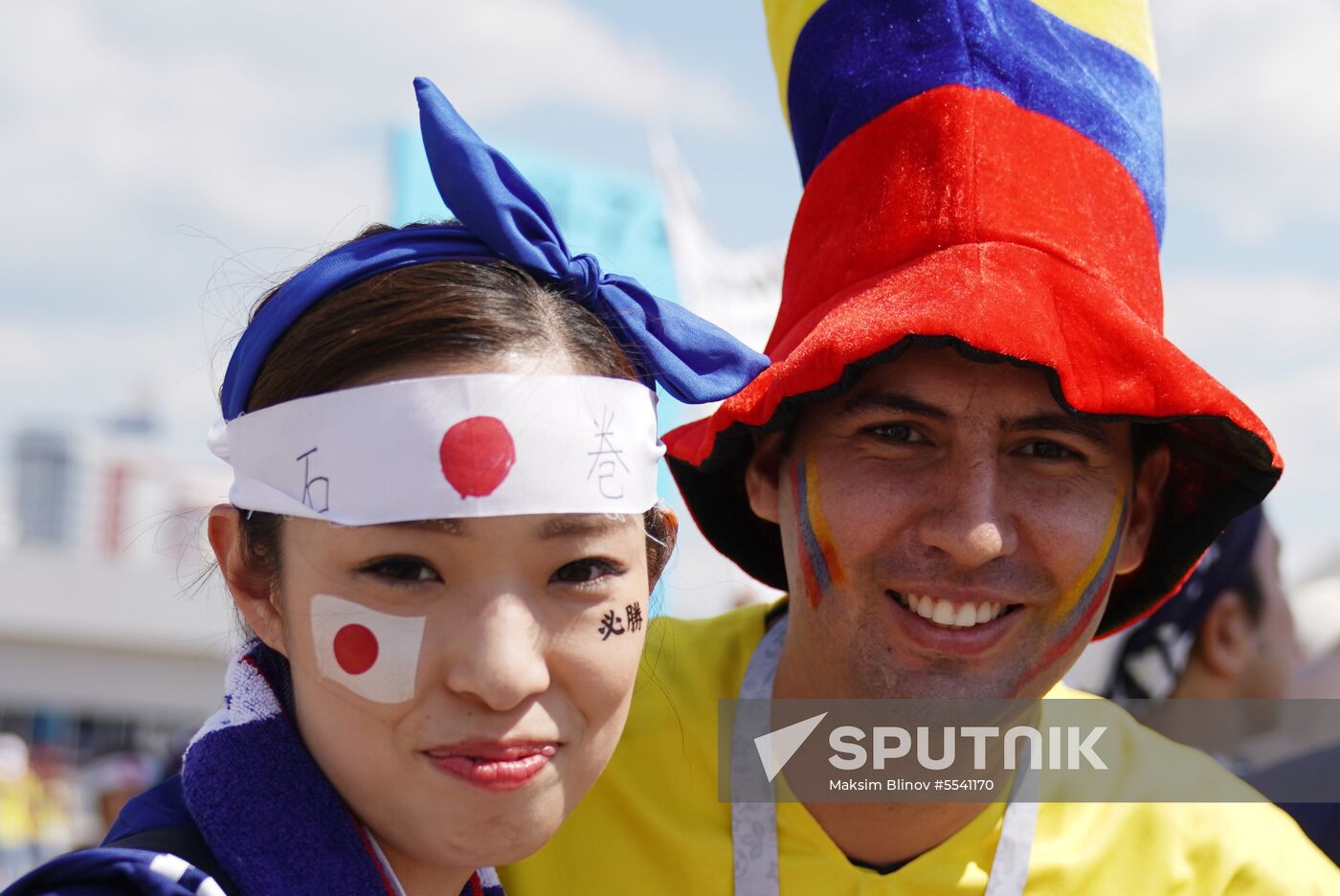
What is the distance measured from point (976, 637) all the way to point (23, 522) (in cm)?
16537

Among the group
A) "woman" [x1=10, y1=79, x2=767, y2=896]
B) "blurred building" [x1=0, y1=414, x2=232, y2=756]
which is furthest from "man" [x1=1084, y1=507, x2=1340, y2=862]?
"blurred building" [x1=0, y1=414, x2=232, y2=756]

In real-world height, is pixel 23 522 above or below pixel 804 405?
below

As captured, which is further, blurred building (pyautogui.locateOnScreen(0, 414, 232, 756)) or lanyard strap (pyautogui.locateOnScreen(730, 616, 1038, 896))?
blurred building (pyautogui.locateOnScreen(0, 414, 232, 756))

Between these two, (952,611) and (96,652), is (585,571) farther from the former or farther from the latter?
(96,652)

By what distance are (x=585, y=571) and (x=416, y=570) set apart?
0.22 metres

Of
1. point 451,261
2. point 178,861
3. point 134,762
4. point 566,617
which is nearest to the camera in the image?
point 178,861

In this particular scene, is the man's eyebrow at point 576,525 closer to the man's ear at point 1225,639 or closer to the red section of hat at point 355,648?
the red section of hat at point 355,648

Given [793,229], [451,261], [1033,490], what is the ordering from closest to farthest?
1. [451,261]
2. [1033,490]
3. [793,229]

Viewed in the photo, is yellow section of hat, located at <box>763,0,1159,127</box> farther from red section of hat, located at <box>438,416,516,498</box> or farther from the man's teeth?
red section of hat, located at <box>438,416,516,498</box>

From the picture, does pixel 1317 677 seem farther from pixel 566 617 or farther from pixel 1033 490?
pixel 566 617

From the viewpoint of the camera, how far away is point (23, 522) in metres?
152

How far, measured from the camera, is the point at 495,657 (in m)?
1.64

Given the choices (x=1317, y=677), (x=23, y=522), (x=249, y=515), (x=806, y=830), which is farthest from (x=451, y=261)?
(x=23, y=522)

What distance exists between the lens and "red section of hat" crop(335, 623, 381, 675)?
1682mm
